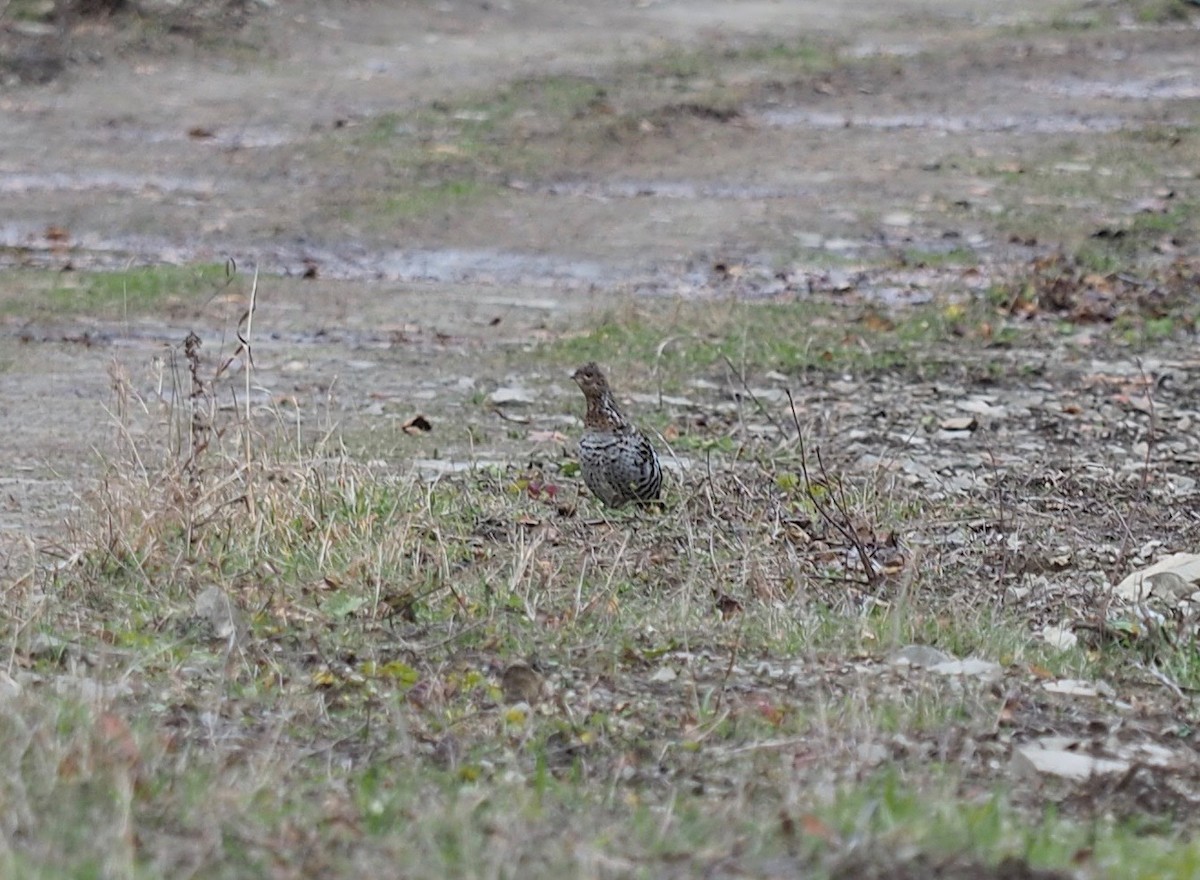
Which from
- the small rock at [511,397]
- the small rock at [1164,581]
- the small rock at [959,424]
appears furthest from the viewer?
the small rock at [511,397]

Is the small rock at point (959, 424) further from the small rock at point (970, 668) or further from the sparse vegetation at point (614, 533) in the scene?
the small rock at point (970, 668)

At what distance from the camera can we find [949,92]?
52.0 ft

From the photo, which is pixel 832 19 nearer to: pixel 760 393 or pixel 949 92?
pixel 949 92


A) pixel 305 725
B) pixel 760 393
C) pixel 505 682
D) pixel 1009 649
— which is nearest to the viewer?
pixel 305 725

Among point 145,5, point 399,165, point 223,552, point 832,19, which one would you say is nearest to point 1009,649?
point 223,552

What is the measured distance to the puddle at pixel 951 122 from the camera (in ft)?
47.9

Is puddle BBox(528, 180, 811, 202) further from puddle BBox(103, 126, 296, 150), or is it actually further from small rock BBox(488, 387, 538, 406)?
small rock BBox(488, 387, 538, 406)

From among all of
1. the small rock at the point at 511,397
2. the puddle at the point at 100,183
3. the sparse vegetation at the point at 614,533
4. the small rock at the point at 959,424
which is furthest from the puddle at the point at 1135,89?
the small rock at the point at 511,397

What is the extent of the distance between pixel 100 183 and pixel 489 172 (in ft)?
7.78

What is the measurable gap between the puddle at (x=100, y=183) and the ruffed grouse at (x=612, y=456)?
21.3 ft

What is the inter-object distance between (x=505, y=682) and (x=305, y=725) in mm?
499

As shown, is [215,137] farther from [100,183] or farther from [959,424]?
[959,424]

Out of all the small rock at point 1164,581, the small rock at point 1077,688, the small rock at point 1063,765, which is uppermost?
the small rock at point 1063,765

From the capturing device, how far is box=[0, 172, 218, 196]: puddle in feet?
40.4
